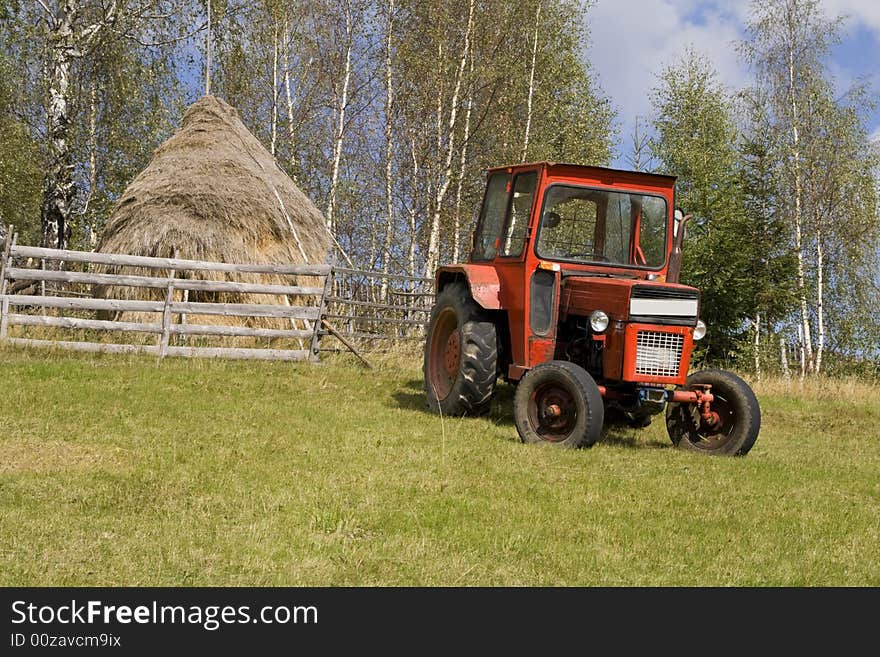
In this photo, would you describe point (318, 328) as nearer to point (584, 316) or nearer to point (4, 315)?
point (4, 315)

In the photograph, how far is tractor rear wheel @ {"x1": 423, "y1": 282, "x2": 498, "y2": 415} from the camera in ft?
29.3

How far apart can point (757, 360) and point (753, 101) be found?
A: 10.3 meters

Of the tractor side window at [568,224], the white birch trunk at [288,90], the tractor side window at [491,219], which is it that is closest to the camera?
the tractor side window at [568,224]

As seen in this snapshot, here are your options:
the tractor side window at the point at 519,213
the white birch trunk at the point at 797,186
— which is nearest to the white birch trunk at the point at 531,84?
the white birch trunk at the point at 797,186

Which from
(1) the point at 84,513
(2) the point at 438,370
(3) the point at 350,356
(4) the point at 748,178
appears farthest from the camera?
(4) the point at 748,178

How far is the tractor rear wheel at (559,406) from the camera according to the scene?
7.60 meters

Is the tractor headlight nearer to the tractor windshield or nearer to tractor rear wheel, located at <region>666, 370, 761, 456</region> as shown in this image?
the tractor windshield

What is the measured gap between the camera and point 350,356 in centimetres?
1405

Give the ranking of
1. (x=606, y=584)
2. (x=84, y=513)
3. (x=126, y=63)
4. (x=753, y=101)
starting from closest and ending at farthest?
(x=606, y=584)
(x=84, y=513)
(x=126, y=63)
(x=753, y=101)

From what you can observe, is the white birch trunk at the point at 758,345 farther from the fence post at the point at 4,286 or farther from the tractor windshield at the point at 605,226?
the fence post at the point at 4,286

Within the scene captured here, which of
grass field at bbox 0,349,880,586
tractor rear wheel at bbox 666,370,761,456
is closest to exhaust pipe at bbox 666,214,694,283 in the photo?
tractor rear wheel at bbox 666,370,761,456

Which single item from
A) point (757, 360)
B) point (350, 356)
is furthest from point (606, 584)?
point (757, 360)

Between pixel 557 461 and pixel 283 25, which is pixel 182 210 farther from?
pixel 283 25

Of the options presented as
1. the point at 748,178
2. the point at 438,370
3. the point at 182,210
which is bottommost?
the point at 438,370
